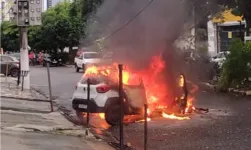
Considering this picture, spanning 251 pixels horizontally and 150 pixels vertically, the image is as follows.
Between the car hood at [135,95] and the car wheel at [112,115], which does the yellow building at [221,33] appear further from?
the car wheel at [112,115]

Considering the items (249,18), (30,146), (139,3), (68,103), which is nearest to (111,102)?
(139,3)

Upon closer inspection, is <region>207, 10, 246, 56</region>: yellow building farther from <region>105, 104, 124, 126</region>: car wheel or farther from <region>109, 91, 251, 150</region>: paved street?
<region>105, 104, 124, 126</region>: car wheel

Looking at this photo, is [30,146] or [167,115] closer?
[30,146]

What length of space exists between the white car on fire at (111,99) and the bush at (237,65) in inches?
316

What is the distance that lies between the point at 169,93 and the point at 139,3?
2.51 meters

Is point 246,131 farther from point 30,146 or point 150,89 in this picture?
point 30,146

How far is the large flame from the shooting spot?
1156 cm

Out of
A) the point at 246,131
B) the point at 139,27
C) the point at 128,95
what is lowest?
the point at 246,131

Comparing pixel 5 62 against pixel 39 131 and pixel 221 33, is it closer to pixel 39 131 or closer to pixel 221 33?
pixel 221 33

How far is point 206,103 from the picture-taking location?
15.2 meters

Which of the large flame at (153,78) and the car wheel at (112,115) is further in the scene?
the large flame at (153,78)

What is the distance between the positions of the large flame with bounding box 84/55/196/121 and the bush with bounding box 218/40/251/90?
601 centimetres

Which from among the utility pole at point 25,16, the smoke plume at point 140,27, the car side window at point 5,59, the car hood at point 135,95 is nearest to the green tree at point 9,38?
the car side window at point 5,59

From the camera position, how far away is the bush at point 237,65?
18.3 m
